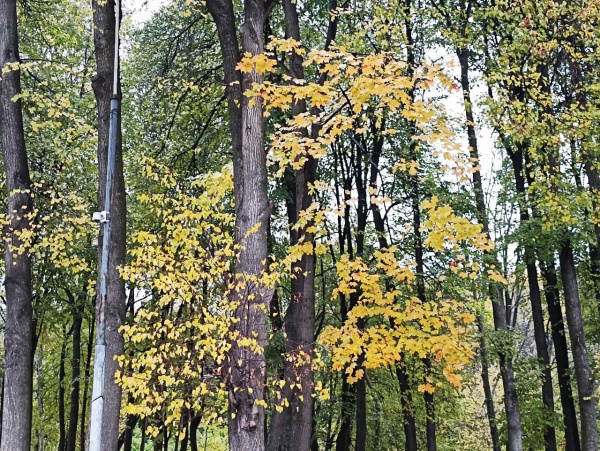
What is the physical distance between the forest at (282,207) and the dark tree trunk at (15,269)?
0.03 m

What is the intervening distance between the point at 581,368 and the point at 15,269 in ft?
34.4

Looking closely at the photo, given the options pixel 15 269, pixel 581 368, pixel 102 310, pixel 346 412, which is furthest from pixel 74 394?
pixel 581 368

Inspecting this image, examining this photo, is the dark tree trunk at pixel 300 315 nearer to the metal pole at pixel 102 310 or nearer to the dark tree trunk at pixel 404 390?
the metal pole at pixel 102 310

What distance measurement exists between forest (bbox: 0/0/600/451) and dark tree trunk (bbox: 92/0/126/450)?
0.03m

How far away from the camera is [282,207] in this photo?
14.9 metres

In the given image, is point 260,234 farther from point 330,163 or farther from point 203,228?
point 330,163

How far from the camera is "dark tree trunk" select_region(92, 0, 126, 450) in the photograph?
23.5 feet

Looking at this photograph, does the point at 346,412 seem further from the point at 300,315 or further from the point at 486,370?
the point at 300,315

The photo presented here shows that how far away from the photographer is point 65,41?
11.4 meters

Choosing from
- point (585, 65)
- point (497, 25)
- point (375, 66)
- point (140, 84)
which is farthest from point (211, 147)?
point (585, 65)

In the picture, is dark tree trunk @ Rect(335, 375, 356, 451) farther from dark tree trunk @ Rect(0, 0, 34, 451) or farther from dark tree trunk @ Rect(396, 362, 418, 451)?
dark tree trunk @ Rect(0, 0, 34, 451)

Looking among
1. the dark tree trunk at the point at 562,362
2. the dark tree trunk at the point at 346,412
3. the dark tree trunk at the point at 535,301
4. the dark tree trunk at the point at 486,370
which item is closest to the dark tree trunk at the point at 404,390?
the dark tree trunk at the point at 346,412

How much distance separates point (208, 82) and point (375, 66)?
566cm

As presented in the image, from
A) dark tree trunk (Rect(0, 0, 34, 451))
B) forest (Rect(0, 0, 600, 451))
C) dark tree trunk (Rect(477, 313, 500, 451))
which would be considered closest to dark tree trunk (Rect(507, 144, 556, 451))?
forest (Rect(0, 0, 600, 451))
